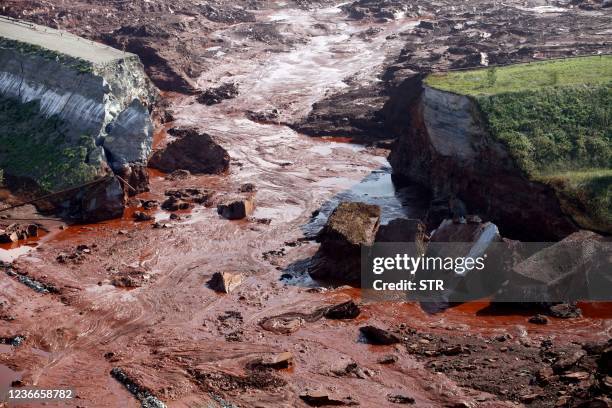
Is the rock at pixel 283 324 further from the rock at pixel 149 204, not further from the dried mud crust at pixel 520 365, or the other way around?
the rock at pixel 149 204

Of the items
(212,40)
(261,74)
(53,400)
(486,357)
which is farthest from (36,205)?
(212,40)

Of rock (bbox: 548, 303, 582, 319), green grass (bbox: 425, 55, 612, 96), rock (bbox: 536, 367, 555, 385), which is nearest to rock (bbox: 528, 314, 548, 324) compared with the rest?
rock (bbox: 548, 303, 582, 319)

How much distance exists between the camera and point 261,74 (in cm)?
3741

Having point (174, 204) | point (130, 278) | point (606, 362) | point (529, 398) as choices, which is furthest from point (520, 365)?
point (174, 204)

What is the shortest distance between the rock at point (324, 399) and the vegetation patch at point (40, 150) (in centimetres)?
1209

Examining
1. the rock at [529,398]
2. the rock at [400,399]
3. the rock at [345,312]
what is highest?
the rock at [529,398]

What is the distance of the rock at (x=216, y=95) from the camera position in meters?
33.3

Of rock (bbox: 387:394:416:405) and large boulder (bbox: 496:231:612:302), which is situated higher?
large boulder (bbox: 496:231:612:302)

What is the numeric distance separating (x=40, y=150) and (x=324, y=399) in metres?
14.6

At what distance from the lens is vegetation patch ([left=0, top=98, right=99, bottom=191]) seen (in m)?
21.9

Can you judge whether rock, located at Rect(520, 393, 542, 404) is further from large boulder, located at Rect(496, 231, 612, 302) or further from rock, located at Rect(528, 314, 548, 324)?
large boulder, located at Rect(496, 231, 612, 302)

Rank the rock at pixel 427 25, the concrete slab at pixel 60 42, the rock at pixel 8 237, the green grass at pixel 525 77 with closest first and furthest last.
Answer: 1. the rock at pixel 8 237
2. the green grass at pixel 525 77
3. the concrete slab at pixel 60 42
4. the rock at pixel 427 25

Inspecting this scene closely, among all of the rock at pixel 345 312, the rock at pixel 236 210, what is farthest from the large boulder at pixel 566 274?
the rock at pixel 236 210

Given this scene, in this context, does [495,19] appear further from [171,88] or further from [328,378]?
[328,378]
